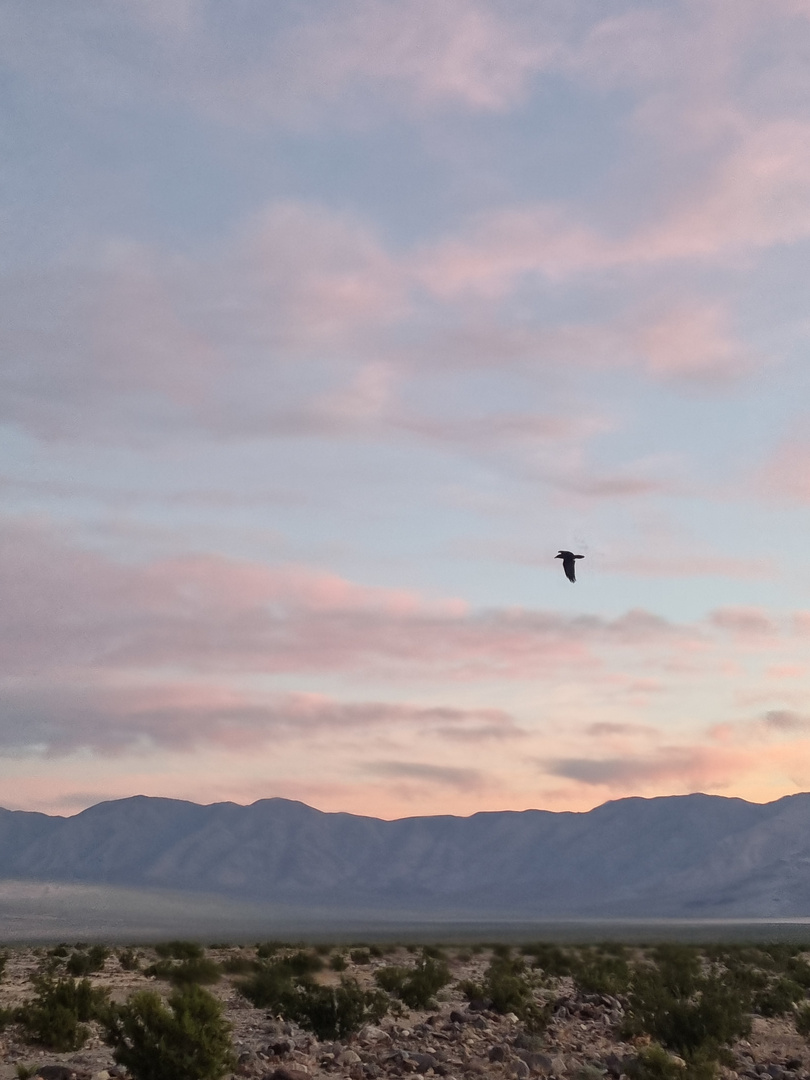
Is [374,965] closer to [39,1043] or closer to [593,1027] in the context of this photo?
[593,1027]

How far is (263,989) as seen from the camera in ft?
94.9

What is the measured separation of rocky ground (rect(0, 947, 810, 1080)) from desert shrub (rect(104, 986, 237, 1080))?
4.55 feet

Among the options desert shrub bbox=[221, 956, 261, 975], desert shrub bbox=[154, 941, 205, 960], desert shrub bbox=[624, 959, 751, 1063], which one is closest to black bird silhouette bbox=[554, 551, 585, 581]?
desert shrub bbox=[624, 959, 751, 1063]

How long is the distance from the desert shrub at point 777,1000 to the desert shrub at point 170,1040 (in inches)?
758

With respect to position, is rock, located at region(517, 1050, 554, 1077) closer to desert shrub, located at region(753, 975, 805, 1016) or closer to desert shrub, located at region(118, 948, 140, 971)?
desert shrub, located at region(753, 975, 805, 1016)

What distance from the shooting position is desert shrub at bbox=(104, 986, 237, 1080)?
1694cm

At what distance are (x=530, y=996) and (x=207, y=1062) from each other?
14.7 metres

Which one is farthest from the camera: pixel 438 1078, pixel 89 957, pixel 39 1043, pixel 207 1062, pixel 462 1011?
pixel 89 957

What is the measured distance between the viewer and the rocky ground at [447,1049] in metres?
20.4

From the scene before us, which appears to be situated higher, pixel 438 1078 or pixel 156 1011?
pixel 156 1011

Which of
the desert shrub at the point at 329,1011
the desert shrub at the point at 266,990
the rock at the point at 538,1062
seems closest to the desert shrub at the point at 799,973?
the desert shrub at the point at 266,990

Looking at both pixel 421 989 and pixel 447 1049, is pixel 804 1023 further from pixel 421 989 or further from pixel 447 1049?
pixel 447 1049

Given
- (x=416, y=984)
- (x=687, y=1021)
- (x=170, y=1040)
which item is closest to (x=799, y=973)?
(x=416, y=984)

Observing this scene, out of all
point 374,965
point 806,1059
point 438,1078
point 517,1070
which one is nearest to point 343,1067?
point 438,1078
